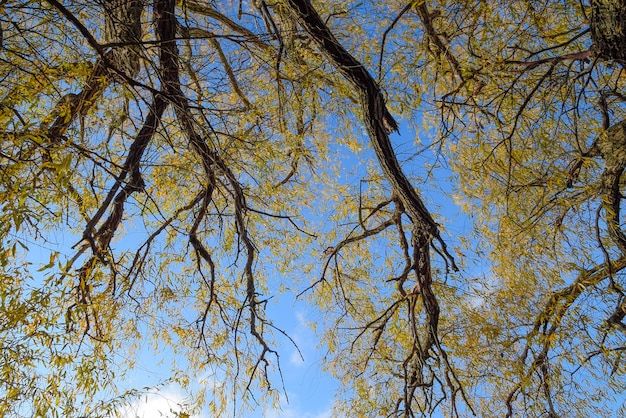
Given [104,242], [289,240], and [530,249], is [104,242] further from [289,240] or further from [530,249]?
[530,249]

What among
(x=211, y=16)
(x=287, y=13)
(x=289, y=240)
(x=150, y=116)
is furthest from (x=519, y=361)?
(x=211, y=16)

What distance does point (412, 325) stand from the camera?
291cm

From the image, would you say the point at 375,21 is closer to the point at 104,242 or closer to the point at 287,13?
the point at 287,13

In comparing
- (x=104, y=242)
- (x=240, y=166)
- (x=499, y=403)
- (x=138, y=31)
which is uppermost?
(x=138, y=31)

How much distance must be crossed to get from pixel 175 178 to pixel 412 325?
7.20ft

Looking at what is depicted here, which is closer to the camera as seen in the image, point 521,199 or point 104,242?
point 104,242

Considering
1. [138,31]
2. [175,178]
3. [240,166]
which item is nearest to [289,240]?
[175,178]

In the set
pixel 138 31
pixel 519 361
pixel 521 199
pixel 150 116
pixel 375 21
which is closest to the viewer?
pixel 138 31

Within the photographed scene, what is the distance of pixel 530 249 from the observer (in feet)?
12.9

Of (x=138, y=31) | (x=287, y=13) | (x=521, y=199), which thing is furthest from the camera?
(x=521, y=199)

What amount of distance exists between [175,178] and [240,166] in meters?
0.96

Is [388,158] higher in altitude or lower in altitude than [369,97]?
lower

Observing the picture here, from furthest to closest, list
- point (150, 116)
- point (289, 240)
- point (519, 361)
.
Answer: point (289, 240) → point (519, 361) → point (150, 116)

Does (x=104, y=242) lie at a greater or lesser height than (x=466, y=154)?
lesser
